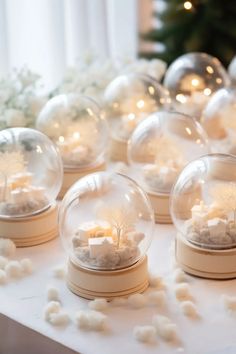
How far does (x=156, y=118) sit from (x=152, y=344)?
2.23ft

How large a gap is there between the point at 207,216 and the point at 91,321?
33 centimetres

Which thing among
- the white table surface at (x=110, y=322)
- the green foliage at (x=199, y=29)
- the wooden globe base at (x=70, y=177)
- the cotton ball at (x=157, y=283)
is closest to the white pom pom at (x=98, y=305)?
the white table surface at (x=110, y=322)

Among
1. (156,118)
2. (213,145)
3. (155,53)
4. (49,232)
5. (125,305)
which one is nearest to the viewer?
(125,305)

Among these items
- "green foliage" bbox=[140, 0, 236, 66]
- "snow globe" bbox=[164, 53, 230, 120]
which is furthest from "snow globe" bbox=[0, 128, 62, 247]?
"green foliage" bbox=[140, 0, 236, 66]

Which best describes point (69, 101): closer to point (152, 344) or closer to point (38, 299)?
point (38, 299)

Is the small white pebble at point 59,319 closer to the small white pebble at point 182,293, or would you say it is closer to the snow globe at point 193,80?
the small white pebble at point 182,293

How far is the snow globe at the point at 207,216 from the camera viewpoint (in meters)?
1.30

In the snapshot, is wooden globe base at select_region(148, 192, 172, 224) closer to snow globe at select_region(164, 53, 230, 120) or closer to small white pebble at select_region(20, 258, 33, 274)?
small white pebble at select_region(20, 258, 33, 274)

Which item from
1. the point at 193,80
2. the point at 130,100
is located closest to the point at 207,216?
the point at 130,100

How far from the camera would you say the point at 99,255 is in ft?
4.06

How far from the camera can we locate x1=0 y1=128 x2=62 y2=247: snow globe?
142 centimetres

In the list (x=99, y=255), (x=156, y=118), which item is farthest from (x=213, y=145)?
(x=99, y=255)

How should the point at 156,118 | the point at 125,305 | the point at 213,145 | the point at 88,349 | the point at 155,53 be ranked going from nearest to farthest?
1. the point at 88,349
2. the point at 125,305
3. the point at 156,118
4. the point at 213,145
5. the point at 155,53

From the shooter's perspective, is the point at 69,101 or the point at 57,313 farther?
the point at 69,101
